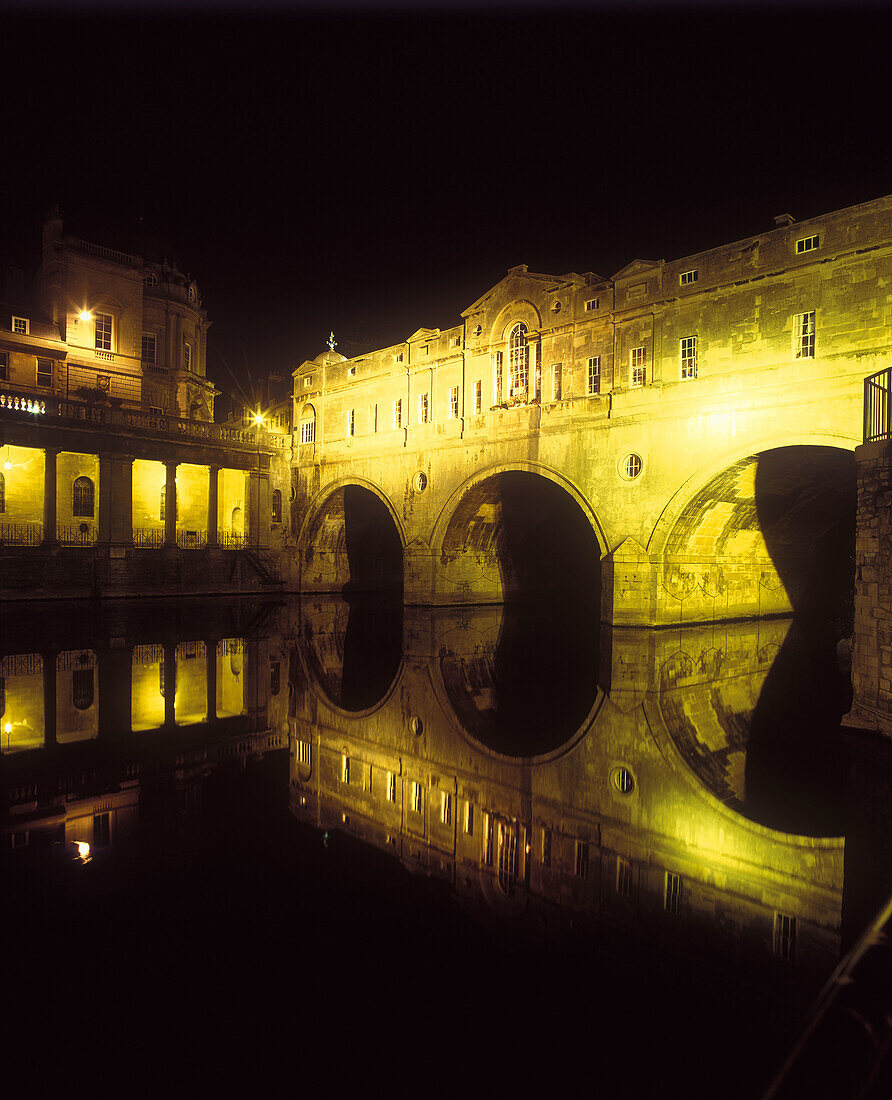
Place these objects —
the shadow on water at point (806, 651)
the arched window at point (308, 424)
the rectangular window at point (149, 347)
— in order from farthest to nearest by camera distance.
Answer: the rectangular window at point (149, 347)
the arched window at point (308, 424)
the shadow on water at point (806, 651)

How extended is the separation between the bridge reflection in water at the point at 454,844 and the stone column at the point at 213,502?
22.3 meters

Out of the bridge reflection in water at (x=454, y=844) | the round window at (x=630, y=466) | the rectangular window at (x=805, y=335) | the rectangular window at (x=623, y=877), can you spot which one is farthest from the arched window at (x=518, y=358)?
the rectangular window at (x=623, y=877)

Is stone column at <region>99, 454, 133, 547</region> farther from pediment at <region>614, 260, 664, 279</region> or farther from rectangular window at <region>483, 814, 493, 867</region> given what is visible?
rectangular window at <region>483, 814, 493, 867</region>

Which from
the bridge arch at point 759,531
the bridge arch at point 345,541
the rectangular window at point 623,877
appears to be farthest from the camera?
the bridge arch at point 345,541

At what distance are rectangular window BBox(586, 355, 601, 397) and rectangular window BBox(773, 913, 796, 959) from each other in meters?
20.7

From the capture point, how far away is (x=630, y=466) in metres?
22.5

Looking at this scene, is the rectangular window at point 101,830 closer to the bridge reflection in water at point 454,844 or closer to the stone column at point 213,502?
the bridge reflection in water at point 454,844

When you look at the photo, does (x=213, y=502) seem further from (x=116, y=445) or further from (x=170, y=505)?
(x=116, y=445)

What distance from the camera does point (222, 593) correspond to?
33.7 metres

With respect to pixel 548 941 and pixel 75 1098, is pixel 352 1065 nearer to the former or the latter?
pixel 75 1098

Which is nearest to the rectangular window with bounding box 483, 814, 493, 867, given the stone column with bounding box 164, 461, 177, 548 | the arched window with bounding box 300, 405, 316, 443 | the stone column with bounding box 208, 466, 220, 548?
the stone column with bounding box 164, 461, 177, 548

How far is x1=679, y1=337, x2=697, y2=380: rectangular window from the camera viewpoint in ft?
69.6

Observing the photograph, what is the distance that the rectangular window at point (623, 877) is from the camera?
5.29 m

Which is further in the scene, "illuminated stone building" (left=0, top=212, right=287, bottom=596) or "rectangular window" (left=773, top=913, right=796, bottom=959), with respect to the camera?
"illuminated stone building" (left=0, top=212, right=287, bottom=596)
